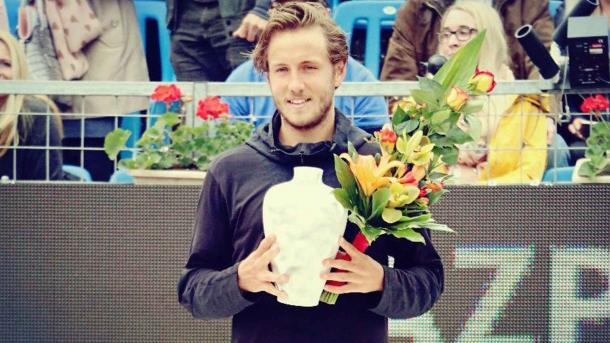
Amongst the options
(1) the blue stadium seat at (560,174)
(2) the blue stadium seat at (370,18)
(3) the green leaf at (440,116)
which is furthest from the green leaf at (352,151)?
(2) the blue stadium seat at (370,18)

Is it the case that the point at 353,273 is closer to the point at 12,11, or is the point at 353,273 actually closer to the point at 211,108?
the point at 211,108

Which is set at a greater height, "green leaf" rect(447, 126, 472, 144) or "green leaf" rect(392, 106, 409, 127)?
"green leaf" rect(392, 106, 409, 127)

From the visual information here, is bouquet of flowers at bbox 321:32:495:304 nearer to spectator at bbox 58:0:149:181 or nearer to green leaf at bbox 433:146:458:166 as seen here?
green leaf at bbox 433:146:458:166

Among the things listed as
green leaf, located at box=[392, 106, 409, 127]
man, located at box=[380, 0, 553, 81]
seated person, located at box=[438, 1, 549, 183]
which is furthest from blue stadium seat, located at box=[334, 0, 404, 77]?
green leaf, located at box=[392, 106, 409, 127]

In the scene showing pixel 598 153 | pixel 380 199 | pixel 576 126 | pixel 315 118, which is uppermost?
pixel 315 118

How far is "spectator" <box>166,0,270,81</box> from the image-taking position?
5301mm

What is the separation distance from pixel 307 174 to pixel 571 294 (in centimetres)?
191

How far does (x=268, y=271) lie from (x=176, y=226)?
1.66 meters

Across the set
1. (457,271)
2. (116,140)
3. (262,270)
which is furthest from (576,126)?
(262,270)

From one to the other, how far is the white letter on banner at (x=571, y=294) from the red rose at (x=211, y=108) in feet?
4.43

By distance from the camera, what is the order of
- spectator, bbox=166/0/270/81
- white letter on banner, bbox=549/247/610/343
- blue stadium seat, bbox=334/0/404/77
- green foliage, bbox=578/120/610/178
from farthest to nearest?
blue stadium seat, bbox=334/0/404/77, spectator, bbox=166/0/270/81, green foliage, bbox=578/120/610/178, white letter on banner, bbox=549/247/610/343

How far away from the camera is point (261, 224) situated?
→ 2.15 metres

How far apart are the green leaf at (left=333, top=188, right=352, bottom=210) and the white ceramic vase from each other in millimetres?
30

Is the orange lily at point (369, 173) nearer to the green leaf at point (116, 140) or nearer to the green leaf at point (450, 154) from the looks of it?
the green leaf at point (450, 154)
